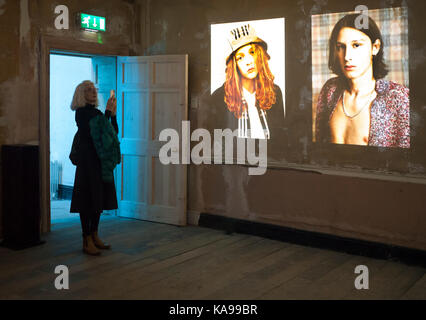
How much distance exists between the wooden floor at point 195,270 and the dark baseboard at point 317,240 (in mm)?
88

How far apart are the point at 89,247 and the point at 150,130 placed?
188 centimetres

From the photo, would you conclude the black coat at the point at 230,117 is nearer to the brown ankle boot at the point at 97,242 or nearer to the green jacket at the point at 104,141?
the green jacket at the point at 104,141

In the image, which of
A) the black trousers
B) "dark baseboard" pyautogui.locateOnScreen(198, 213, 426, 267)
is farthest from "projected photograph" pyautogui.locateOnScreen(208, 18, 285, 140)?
the black trousers

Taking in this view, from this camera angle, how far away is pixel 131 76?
6520 mm

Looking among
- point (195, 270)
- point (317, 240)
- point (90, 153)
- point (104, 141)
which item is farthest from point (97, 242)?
point (317, 240)

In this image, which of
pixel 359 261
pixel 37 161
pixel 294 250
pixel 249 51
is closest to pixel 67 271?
pixel 37 161

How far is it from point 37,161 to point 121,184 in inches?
60.3

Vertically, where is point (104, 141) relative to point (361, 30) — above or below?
below

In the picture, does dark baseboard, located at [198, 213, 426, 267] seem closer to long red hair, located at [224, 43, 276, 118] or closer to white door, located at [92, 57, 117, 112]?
long red hair, located at [224, 43, 276, 118]

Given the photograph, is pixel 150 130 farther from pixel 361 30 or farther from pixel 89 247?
pixel 361 30

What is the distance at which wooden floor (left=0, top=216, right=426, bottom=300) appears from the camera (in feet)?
13.1

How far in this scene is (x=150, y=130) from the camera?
6.36 m

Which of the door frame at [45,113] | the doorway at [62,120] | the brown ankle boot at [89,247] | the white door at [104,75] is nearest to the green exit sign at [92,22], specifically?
the door frame at [45,113]
